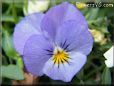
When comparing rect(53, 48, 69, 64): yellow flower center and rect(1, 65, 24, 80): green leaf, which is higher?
rect(53, 48, 69, 64): yellow flower center

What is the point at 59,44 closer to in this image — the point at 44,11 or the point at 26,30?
the point at 26,30

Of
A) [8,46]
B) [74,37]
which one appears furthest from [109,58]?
[8,46]

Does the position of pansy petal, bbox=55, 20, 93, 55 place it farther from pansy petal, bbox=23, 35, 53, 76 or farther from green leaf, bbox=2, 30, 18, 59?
green leaf, bbox=2, 30, 18, 59

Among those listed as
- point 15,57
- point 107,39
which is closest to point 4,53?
point 15,57

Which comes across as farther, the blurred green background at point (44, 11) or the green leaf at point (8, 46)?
the green leaf at point (8, 46)

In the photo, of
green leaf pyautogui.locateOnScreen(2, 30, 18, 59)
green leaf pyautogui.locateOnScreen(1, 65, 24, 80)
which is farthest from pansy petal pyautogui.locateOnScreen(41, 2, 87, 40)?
green leaf pyautogui.locateOnScreen(2, 30, 18, 59)

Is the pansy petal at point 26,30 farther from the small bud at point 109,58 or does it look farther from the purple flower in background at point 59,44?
the small bud at point 109,58

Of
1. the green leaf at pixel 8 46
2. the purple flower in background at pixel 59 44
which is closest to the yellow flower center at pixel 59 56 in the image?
the purple flower in background at pixel 59 44
